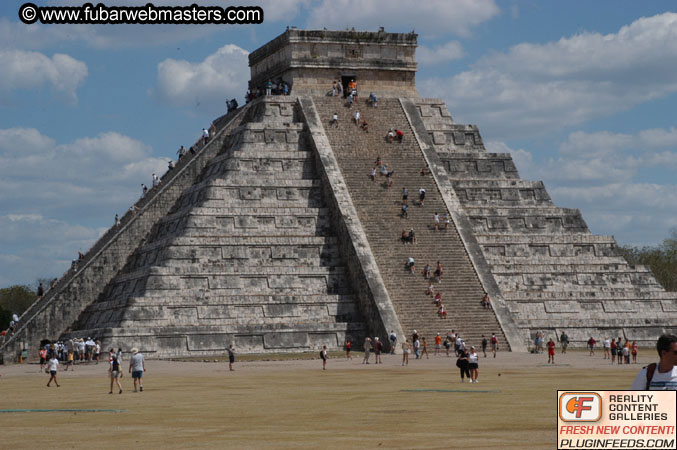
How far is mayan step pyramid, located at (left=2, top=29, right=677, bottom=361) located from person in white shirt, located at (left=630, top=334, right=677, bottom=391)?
34260 millimetres

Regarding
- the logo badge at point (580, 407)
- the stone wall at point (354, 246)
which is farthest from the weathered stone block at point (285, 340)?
the logo badge at point (580, 407)

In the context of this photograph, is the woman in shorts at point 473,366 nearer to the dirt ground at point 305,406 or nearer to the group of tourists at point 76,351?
the dirt ground at point 305,406

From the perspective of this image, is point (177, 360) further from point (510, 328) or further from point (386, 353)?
point (510, 328)

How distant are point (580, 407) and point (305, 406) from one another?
45.2 ft

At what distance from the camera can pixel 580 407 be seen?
1016cm

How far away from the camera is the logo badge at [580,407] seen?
33.1 feet

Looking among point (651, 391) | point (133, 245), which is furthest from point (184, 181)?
point (651, 391)

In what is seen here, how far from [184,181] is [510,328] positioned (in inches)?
735

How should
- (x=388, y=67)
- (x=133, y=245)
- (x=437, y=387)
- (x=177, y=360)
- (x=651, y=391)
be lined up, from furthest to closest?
(x=388, y=67) < (x=133, y=245) < (x=177, y=360) < (x=437, y=387) < (x=651, y=391)

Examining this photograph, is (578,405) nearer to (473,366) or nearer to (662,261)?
(473,366)

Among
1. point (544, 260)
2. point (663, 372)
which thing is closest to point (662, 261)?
point (544, 260)

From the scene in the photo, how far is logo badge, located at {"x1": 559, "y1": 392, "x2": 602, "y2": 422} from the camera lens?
10094mm

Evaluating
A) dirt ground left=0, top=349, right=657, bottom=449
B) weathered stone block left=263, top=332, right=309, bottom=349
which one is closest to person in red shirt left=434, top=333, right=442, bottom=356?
dirt ground left=0, top=349, right=657, bottom=449

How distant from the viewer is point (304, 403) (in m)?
24.2
